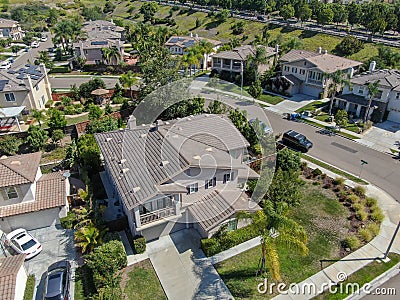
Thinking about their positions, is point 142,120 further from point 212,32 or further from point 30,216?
point 212,32

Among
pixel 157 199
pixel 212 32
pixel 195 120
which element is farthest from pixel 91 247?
pixel 212 32

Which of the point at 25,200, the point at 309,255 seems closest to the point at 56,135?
the point at 25,200

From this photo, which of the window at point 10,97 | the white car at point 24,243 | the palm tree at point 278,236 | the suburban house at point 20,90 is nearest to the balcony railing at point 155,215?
the palm tree at point 278,236

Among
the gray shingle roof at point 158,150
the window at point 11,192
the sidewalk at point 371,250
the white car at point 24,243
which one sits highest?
the gray shingle roof at point 158,150

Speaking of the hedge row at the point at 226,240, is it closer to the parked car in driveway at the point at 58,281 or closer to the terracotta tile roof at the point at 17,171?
the parked car in driveway at the point at 58,281

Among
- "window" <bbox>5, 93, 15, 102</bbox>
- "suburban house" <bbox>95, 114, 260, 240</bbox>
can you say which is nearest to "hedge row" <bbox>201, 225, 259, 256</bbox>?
"suburban house" <bbox>95, 114, 260, 240</bbox>

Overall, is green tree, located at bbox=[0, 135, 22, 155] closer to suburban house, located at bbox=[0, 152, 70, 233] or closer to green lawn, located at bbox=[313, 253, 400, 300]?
suburban house, located at bbox=[0, 152, 70, 233]
